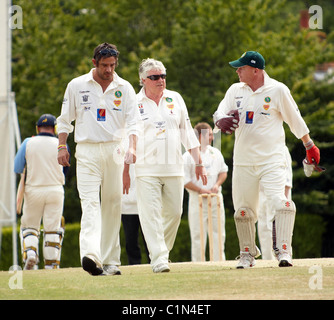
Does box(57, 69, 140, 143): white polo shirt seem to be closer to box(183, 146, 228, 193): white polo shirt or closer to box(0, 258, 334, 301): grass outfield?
box(0, 258, 334, 301): grass outfield

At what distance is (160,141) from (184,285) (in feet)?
7.52

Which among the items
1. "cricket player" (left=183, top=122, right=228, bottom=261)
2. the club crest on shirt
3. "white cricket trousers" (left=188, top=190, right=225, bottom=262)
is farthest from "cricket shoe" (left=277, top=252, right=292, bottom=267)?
"white cricket trousers" (left=188, top=190, right=225, bottom=262)

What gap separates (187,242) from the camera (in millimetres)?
19688

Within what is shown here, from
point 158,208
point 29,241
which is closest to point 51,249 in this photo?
point 29,241

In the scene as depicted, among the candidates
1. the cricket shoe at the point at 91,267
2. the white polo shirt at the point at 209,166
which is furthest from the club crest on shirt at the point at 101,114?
the white polo shirt at the point at 209,166

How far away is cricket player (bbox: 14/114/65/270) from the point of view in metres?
12.6

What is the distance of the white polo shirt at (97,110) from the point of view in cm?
914

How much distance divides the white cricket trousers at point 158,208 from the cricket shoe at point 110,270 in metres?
0.40

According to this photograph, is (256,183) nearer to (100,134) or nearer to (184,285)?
(100,134)
